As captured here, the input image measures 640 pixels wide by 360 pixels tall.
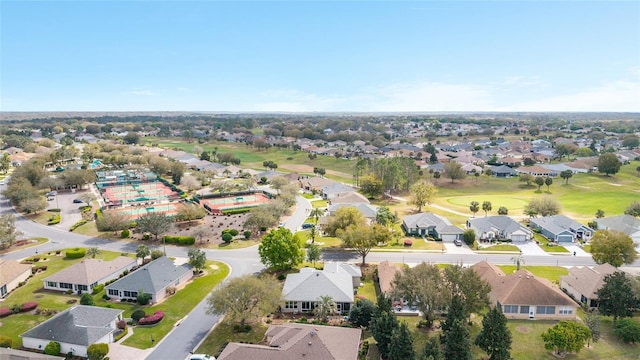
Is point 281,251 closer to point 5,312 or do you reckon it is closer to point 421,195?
point 5,312

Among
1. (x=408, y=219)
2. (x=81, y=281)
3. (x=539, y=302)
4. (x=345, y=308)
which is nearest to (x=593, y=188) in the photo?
(x=408, y=219)

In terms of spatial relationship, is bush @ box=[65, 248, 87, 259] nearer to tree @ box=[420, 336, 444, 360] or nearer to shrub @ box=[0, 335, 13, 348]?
shrub @ box=[0, 335, 13, 348]

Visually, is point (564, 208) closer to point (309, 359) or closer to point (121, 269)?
point (309, 359)

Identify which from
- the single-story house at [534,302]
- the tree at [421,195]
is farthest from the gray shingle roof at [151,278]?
the tree at [421,195]

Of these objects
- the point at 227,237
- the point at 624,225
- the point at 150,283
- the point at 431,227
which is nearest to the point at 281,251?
the point at 150,283

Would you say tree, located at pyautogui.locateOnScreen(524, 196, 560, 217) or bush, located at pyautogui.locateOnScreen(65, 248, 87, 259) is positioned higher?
tree, located at pyautogui.locateOnScreen(524, 196, 560, 217)

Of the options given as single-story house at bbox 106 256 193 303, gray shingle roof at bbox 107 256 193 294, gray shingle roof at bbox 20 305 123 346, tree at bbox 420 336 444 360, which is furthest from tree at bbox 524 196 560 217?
gray shingle roof at bbox 20 305 123 346
